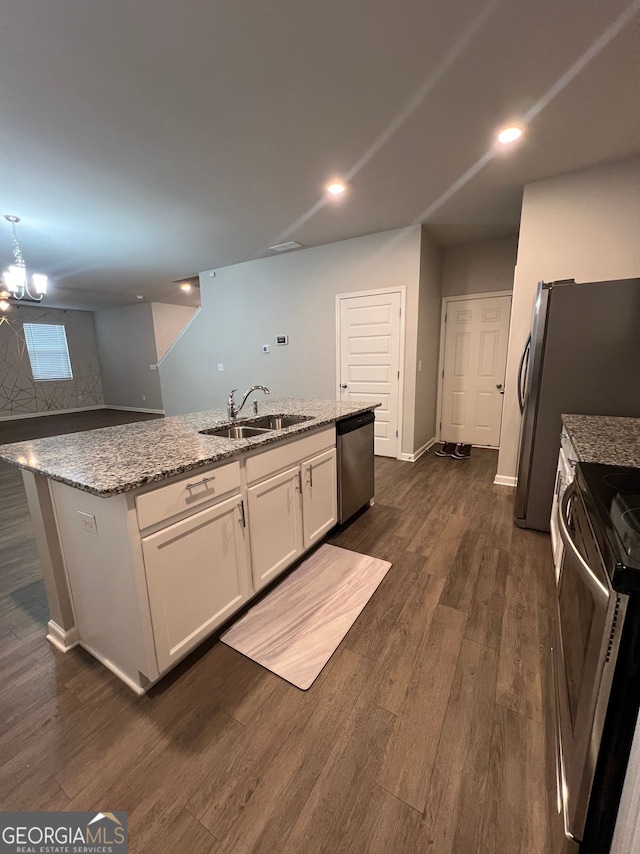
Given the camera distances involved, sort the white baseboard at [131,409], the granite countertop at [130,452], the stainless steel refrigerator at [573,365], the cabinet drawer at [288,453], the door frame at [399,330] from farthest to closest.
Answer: the white baseboard at [131,409] → the door frame at [399,330] → the stainless steel refrigerator at [573,365] → the cabinet drawer at [288,453] → the granite countertop at [130,452]

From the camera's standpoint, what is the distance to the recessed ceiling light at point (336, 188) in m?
2.94

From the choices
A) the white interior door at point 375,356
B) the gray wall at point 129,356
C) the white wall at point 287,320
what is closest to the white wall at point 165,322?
the gray wall at point 129,356

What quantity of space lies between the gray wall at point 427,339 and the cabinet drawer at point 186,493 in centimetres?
317

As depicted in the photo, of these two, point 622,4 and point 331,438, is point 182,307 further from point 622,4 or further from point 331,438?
point 622,4

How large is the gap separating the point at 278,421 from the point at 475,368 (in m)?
3.46

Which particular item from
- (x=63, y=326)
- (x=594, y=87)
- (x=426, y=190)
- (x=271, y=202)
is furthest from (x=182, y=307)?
(x=594, y=87)

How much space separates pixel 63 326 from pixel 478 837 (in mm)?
11436

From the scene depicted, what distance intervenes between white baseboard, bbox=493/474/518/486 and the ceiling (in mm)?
2636

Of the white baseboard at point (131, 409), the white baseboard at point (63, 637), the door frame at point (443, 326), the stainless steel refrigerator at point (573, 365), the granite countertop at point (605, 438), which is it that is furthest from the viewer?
the white baseboard at point (131, 409)

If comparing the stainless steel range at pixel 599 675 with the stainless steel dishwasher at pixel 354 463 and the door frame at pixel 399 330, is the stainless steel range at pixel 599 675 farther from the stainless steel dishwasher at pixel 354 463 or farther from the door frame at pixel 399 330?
the door frame at pixel 399 330

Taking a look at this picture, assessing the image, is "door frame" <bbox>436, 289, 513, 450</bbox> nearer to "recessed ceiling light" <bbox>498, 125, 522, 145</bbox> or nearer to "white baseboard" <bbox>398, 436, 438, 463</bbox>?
"white baseboard" <bbox>398, 436, 438, 463</bbox>

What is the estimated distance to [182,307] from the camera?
9188mm

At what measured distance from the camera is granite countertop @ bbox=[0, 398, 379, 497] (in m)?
1.25

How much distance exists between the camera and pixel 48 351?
8781mm
